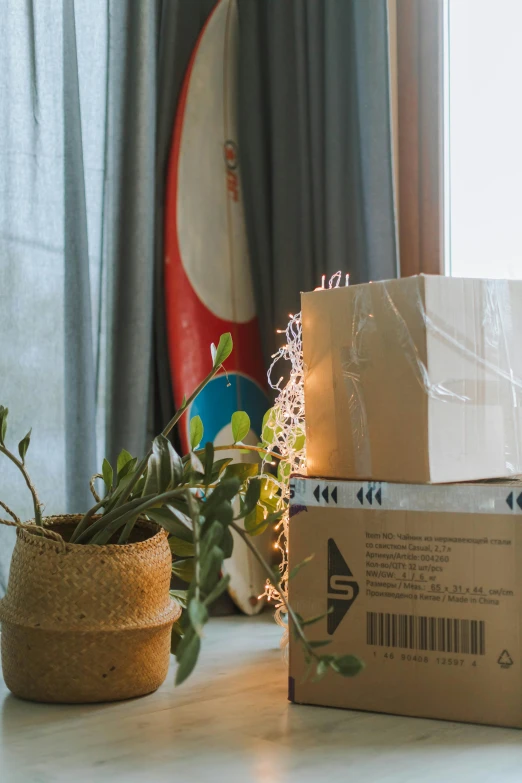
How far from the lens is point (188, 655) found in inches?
25.8

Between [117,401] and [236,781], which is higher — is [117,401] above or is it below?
above

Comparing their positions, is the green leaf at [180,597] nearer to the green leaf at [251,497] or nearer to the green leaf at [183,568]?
the green leaf at [183,568]

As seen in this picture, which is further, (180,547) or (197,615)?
(180,547)

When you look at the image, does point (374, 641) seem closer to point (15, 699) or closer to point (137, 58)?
point (15, 699)

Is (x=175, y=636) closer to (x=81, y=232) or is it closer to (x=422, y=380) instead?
(x=422, y=380)

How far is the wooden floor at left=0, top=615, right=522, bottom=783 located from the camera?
0.80 metres

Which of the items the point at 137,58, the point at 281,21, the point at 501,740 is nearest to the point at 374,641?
the point at 501,740

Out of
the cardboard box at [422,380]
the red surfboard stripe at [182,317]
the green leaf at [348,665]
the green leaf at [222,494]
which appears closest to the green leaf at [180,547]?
the cardboard box at [422,380]

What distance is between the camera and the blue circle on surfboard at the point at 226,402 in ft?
5.46

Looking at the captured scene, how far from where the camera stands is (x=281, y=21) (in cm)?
178

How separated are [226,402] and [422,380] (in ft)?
2.73

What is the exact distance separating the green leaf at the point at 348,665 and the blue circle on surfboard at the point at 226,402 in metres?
0.95

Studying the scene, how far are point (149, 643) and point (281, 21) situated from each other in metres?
1.36

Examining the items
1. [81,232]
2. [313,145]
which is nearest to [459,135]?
[313,145]
